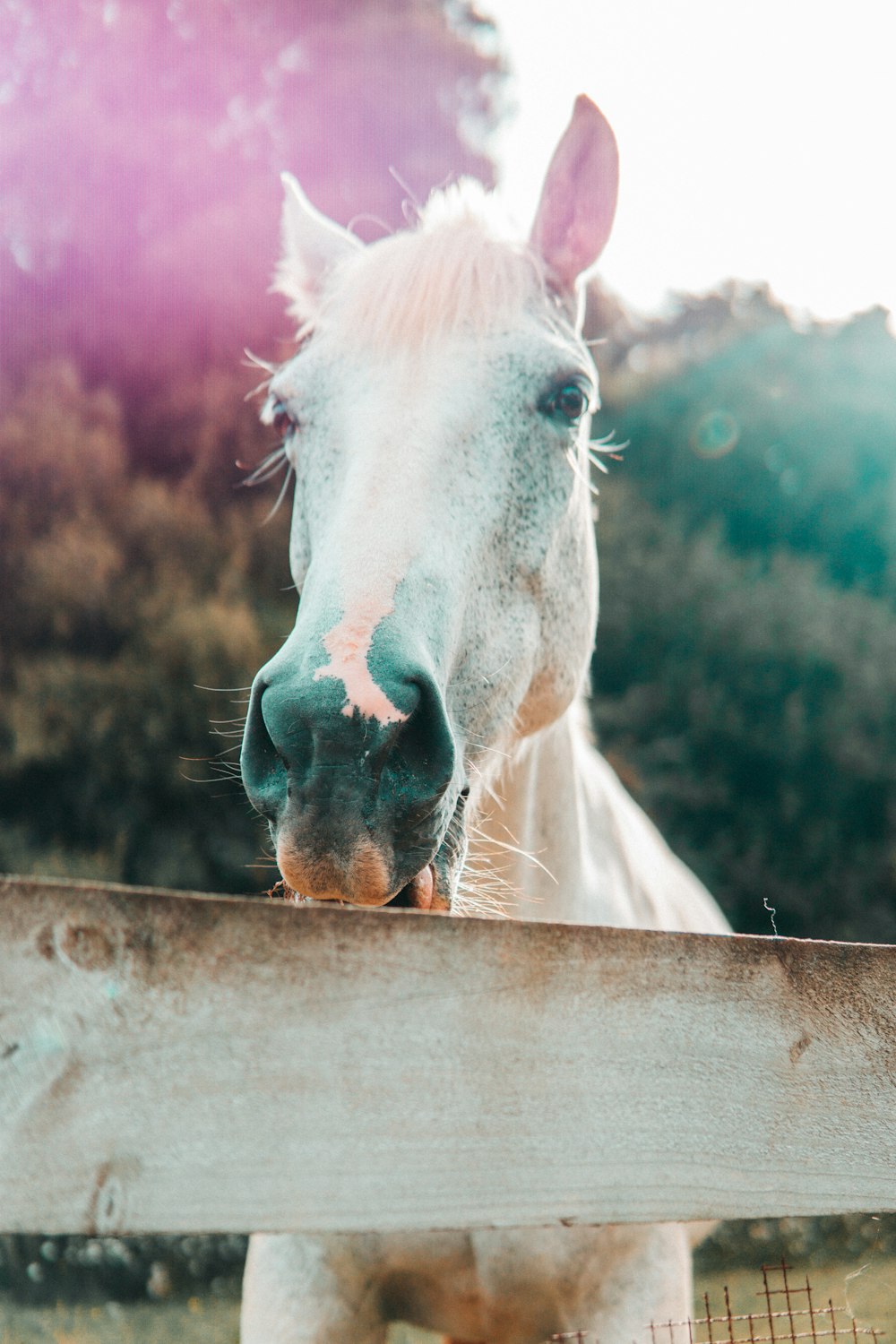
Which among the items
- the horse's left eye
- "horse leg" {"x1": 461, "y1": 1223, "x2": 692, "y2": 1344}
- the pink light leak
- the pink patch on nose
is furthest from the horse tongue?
the pink light leak

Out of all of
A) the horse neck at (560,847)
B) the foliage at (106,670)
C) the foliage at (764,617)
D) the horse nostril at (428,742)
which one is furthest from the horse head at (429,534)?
the foliage at (764,617)

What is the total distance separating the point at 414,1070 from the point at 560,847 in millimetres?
1597

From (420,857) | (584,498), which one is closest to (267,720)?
(420,857)

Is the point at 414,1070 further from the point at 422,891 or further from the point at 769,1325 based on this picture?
the point at 769,1325

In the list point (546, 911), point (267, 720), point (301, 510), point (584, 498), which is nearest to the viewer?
point (267, 720)

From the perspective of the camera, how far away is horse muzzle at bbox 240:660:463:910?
1.35 metres

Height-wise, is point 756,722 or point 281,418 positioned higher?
point 756,722

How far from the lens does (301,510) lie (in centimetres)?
214

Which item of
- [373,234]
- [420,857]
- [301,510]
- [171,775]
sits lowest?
[420,857]

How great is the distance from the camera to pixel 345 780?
1.35 m

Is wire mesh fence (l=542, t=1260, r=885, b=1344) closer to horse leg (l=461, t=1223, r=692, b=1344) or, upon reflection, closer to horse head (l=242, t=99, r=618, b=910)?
horse leg (l=461, t=1223, r=692, b=1344)

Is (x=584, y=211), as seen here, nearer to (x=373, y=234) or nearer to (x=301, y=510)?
(x=301, y=510)

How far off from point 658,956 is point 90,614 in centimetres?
762

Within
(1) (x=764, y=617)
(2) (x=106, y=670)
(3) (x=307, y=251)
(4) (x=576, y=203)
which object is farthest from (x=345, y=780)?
(1) (x=764, y=617)
